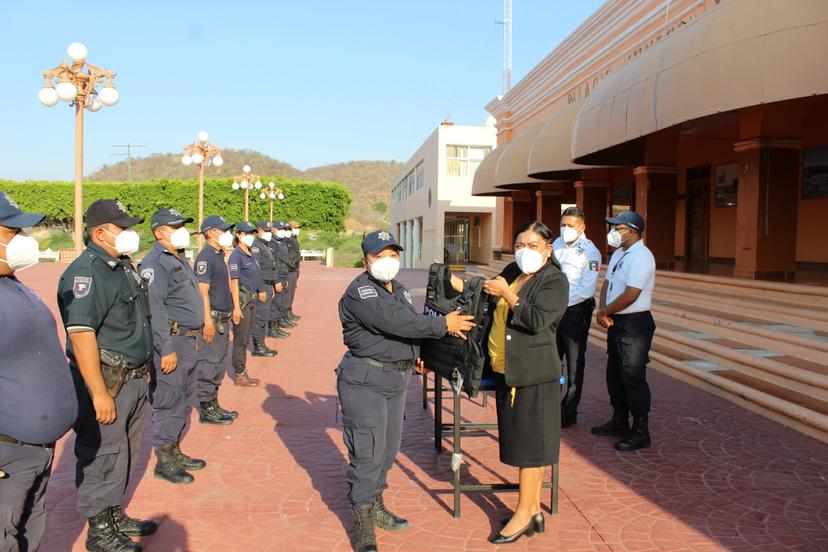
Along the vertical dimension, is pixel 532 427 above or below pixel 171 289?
below

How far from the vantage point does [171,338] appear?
457 centimetres

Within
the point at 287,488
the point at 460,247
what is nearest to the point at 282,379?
the point at 287,488

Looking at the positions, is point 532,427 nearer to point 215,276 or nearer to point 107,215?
point 107,215

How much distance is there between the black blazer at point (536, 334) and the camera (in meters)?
3.44

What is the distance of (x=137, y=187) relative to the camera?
→ 48.5 meters

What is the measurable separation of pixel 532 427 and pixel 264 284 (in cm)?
730

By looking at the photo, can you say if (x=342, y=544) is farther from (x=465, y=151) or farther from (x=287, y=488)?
(x=465, y=151)

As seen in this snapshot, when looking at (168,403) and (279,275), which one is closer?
(168,403)

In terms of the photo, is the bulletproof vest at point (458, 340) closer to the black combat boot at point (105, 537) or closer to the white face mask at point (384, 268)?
the white face mask at point (384, 268)

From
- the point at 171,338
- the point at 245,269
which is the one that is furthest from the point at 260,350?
the point at 171,338

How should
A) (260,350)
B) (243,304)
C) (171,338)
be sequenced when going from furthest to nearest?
(260,350), (243,304), (171,338)

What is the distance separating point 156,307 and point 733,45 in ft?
23.3

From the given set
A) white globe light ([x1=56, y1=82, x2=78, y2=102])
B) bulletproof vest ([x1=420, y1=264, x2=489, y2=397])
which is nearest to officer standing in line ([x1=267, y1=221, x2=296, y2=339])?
white globe light ([x1=56, y1=82, x2=78, y2=102])

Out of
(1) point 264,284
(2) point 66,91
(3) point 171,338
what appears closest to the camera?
(3) point 171,338
